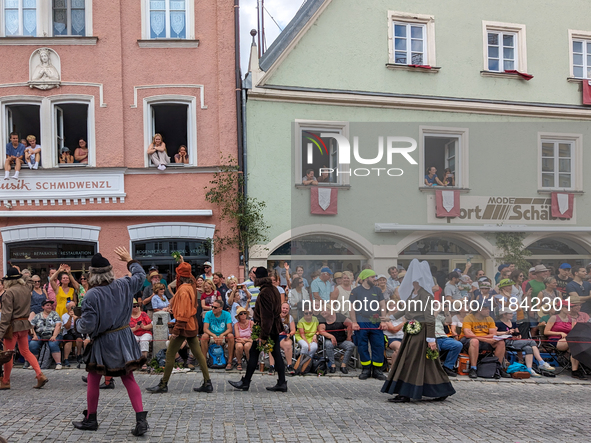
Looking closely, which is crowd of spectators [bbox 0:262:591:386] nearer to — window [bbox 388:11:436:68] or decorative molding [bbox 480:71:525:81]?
decorative molding [bbox 480:71:525:81]

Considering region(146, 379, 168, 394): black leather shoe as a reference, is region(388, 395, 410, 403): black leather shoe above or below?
below

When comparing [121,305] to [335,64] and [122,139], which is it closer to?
[122,139]

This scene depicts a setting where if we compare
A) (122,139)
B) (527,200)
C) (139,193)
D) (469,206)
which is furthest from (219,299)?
(527,200)

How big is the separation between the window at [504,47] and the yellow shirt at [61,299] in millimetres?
12895

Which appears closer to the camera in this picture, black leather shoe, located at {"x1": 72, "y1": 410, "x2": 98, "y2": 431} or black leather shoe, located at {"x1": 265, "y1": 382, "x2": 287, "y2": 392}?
black leather shoe, located at {"x1": 72, "y1": 410, "x2": 98, "y2": 431}

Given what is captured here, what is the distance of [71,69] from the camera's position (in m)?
15.8

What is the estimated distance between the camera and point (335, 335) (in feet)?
39.3

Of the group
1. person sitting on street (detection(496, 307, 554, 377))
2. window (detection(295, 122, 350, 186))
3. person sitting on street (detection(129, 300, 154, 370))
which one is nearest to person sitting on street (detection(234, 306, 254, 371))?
person sitting on street (detection(129, 300, 154, 370))

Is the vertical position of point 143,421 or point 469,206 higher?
point 469,206

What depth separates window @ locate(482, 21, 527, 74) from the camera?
Answer: 18188mm

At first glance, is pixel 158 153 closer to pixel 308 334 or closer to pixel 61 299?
pixel 61 299

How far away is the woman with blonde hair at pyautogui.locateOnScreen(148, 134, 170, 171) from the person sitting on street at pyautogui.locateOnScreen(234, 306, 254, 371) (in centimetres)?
547

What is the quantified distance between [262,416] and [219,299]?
4990mm

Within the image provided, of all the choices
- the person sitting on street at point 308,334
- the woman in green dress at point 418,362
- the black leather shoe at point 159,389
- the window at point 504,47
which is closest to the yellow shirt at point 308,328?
the person sitting on street at point 308,334
